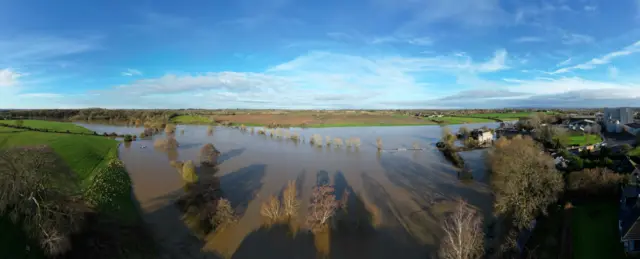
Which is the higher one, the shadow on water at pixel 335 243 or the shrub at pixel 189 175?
the shrub at pixel 189 175

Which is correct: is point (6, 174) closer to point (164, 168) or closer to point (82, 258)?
point (82, 258)

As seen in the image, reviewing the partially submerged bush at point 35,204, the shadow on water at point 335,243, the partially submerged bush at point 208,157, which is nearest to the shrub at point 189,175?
the partially submerged bush at point 208,157

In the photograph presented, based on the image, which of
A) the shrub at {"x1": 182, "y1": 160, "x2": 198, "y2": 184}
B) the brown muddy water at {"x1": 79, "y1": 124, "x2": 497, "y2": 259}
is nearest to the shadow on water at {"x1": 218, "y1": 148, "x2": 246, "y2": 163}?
the brown muddy water at {"x1": 79, "y1": 124, "x2": 497, "y2": 259}

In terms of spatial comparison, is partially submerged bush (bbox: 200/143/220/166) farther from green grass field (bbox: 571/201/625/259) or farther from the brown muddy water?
green grass field (bbox: 571/201/625/259)

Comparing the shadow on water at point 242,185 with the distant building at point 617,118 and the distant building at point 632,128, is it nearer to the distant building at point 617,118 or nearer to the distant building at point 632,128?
the distant building at point 632,128

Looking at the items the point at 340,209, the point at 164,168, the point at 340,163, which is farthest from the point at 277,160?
the point at 340,209

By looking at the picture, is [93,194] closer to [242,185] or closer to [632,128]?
[242,185]
